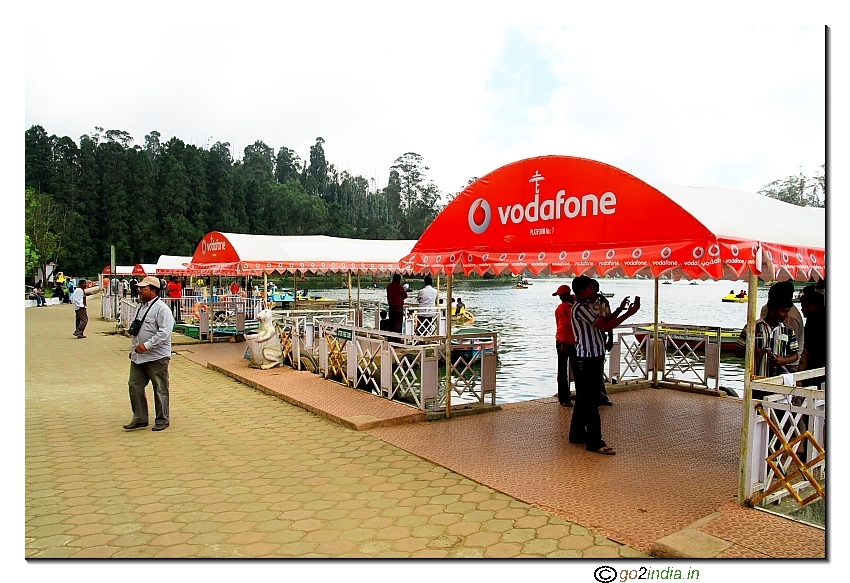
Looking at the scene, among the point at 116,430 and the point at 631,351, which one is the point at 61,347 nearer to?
the point at 116,430

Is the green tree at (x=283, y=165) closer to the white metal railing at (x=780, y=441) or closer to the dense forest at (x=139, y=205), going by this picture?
the dense forest at (x=139, y=205)

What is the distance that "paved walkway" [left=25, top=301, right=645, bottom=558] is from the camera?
13.1 ft

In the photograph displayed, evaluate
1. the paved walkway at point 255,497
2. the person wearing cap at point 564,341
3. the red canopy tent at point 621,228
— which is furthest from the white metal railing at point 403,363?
the red canopy tent at point 621,228

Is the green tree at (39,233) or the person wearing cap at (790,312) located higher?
the green tree at (39,233)

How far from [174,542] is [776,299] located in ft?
18.4

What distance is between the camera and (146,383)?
7.00 meters

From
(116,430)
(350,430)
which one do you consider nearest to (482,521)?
(350,430)

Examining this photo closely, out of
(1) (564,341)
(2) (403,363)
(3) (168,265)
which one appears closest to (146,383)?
(2) (403,363)

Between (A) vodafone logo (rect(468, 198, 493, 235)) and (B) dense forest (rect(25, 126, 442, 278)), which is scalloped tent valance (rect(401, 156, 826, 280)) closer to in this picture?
(A) vodafone logo (rect(468, 198, 493, 235))

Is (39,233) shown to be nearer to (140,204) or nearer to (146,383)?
(140,204)

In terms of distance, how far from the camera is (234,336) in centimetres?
1708
